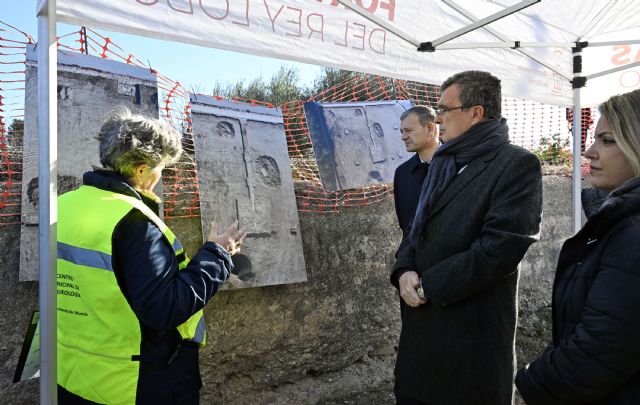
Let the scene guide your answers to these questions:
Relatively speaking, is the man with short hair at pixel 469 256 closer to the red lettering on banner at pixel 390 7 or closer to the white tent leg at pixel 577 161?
the red lettering on banner at pixel 390 7

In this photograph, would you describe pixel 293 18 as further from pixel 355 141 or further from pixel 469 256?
pixel 355 141

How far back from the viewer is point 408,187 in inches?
113

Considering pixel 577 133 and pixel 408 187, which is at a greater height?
pixel 577 133

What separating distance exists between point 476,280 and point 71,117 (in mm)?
2049

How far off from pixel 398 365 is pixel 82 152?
1825mm

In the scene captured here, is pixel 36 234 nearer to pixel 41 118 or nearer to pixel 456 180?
pixel 41 118

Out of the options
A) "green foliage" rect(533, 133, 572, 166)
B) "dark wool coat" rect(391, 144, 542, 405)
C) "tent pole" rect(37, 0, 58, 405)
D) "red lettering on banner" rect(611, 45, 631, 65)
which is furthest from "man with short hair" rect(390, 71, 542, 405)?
"green foliage" rect(533, 133, 572, 166)

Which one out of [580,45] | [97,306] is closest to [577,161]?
[580,45]

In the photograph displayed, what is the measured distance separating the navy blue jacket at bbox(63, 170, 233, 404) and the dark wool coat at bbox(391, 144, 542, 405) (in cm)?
81

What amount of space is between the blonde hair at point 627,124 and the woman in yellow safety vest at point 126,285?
1271mm

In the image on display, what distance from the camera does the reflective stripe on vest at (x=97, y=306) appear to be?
148cm

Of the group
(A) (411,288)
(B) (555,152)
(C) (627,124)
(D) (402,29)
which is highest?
(D) (402,29)

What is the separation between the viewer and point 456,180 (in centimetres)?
188

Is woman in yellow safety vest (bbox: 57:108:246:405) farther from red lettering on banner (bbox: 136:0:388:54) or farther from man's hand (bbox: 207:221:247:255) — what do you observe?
red lettering on banner (bbox: 136:0:388:54)
